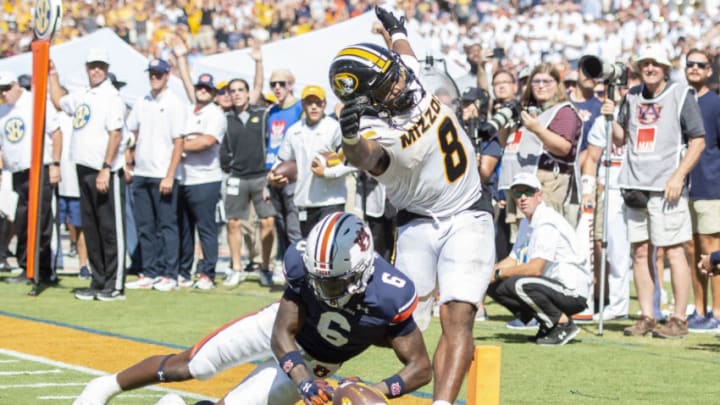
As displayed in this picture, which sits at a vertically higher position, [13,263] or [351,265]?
[351,265]

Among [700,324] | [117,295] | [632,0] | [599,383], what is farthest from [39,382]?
[632,0]

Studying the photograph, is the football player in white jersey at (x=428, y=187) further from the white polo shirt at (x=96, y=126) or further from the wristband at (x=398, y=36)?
the white polo shirt at (x=96, y=126)

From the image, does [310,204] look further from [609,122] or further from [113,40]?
[113,40]

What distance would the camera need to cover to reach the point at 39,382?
6836 mm

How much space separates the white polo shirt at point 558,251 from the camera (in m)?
8.94

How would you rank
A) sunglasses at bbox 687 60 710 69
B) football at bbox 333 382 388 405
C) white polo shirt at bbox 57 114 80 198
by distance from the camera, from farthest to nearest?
white polo shirt at bbox 57 114 80 198 < sunglasses at bbox 687 60 710 69 < football at bbox 333 382 388 405

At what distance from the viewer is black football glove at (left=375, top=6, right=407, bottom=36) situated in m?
6.91

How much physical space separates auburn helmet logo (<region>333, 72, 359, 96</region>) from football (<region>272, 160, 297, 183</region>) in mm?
5561

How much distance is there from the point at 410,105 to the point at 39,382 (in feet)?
8.97

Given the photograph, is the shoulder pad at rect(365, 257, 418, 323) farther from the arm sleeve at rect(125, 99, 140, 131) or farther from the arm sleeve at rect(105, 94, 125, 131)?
the arm sleeve at rect(125, 99, 140, 131)

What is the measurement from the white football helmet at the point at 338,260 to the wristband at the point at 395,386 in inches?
15.4

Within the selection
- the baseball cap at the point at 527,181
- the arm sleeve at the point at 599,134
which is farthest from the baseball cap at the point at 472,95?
the baseball cap at the point at 527,181

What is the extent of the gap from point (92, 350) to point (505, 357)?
273cm

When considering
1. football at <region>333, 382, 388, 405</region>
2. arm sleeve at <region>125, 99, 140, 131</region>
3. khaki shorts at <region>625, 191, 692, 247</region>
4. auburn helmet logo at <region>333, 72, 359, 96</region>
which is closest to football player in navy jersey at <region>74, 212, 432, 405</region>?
football at <region>333, 382, 388, 405</region>
